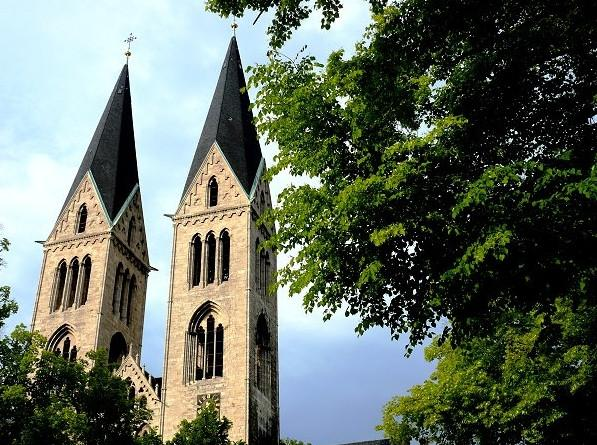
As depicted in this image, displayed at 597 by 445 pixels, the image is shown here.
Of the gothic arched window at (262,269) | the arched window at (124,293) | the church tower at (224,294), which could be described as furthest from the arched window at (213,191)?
the arched window at (124,293)

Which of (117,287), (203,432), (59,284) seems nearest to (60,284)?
(59,284)

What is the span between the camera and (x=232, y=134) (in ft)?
127

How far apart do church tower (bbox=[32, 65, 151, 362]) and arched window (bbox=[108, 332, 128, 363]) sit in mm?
51

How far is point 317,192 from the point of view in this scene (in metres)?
10.8

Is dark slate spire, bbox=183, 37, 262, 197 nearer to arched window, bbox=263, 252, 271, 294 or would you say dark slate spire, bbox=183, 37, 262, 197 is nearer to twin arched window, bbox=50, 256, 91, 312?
arched window, bbox=263, 252, 271, 294

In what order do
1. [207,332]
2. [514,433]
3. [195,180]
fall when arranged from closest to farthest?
[514,433], [207,332], [195,180]

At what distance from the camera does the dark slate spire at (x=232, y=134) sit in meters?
37.4

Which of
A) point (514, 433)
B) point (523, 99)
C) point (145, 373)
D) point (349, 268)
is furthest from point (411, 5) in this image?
point (145, 373)

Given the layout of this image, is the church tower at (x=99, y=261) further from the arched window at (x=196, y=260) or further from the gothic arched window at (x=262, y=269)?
the gothic arched window at (x=262, y=269)

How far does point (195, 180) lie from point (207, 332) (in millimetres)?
8877

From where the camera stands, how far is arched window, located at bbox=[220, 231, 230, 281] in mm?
34312

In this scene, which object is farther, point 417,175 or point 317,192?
point 317,192

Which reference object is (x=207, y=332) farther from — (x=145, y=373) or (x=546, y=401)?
(x=546, y=401)

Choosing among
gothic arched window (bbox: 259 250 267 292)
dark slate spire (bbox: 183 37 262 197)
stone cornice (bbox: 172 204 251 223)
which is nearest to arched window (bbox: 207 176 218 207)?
stone cornice (bbox: 172 204 251 223)
